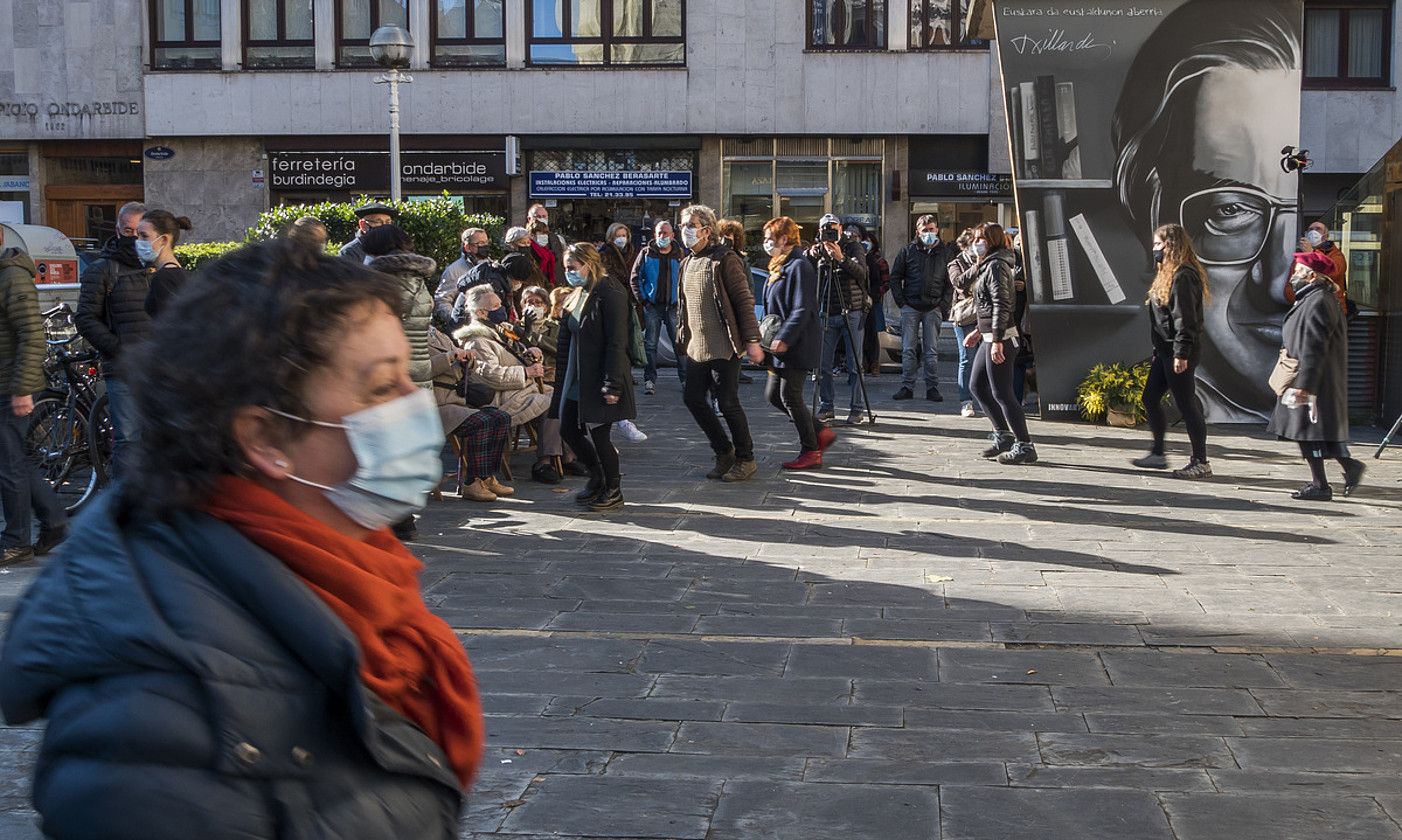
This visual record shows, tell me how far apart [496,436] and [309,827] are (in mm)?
8797

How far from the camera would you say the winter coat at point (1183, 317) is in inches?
436

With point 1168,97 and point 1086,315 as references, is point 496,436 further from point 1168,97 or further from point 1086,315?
point 1168,97

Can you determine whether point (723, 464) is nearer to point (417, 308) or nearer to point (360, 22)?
point (417, 308)

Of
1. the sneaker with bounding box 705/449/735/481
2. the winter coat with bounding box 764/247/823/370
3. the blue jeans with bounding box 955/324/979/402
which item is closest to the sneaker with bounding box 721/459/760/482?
the sneaker with bounding box 705/449/735/481

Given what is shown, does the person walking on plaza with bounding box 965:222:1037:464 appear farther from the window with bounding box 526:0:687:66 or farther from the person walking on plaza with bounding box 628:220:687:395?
the window with bounding box 526:0:687:66

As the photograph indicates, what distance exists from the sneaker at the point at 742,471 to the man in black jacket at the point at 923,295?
5.47 metres

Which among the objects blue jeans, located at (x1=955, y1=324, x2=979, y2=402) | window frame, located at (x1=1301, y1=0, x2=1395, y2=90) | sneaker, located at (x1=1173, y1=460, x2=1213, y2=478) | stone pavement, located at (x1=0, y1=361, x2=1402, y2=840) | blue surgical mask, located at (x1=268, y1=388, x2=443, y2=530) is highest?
window frame, located at (x1=1301, y1=0, x2=1395, y2=90)

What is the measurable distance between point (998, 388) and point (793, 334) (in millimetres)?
1649

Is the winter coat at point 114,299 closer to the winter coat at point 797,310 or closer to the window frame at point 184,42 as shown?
the winter coat at point 797,310

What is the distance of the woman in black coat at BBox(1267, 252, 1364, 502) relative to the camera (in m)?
10.2

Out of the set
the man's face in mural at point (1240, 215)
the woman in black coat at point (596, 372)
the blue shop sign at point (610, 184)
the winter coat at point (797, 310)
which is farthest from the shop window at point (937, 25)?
the woman in black coat at point (596, 372)

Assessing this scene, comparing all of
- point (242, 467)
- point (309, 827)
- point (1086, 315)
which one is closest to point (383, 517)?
point (242, 467)

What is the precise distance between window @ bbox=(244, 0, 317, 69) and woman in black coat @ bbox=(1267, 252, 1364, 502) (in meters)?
23.4

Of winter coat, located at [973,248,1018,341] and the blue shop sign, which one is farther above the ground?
the blue shop sign
